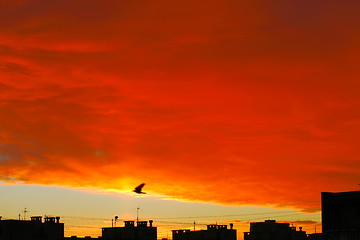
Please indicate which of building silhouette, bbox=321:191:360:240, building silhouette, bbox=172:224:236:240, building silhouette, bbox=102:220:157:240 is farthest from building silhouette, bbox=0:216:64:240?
building silhouette, bbox=321:191:360:240

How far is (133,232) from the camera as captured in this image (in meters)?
175

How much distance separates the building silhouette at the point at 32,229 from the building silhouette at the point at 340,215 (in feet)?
210

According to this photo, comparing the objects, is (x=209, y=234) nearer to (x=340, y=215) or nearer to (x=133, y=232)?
(x=133, y=232)

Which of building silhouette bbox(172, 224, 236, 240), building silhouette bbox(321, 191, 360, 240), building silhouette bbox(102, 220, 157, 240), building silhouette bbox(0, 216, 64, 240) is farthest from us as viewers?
building silhouette bbox(172, 224, 236, 240)

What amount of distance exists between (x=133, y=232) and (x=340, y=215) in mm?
86364

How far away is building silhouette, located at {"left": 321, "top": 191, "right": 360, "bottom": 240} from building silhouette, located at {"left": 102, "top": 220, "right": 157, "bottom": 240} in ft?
261

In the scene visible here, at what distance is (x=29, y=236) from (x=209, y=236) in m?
67.4

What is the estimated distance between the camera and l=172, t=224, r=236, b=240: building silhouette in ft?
610

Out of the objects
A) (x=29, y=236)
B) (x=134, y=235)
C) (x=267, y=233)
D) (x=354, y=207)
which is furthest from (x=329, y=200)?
(x=267, y=233)

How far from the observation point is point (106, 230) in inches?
7101

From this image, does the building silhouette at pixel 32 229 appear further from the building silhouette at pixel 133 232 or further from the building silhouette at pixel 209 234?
the building silhouette at pixel 209 234

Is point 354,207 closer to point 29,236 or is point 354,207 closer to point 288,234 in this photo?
point 29,236

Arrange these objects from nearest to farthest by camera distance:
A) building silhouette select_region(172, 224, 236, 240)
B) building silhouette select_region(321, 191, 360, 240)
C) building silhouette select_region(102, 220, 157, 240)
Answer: building silhouette select_region(321, 191, 360, 240)
building silhouette select_region(102, 220, 157, 240)
building silhouette select_region(172, 224, 236, 240)

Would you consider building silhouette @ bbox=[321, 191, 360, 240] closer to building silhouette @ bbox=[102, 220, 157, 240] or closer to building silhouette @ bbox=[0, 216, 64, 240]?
building silhouette @ bbox=[0, 216, 64, 240]
